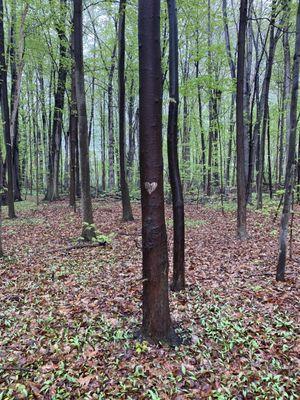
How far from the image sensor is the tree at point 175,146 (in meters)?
4.62

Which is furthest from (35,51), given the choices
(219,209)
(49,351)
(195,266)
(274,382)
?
A: (274,382)

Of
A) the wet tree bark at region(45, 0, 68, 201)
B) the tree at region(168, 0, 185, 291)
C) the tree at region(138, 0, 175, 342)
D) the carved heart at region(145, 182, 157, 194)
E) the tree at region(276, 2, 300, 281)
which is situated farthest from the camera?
the wet tree bark at region(45, 0, 68, 201)

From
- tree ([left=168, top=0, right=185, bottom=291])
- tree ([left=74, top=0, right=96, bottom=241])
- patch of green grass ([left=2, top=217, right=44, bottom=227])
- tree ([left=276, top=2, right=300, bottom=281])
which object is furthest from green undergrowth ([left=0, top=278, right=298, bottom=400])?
patch of green grass ([left=2, top=217, right=44, bottom=227])

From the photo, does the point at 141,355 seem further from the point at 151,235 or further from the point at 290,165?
the point at 290,165

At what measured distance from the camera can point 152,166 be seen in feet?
11.1

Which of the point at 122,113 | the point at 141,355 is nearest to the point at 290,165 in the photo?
the point at 141,355

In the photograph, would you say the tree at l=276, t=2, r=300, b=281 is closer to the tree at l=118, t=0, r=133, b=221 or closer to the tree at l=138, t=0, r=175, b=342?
the tree at l=138, t=0, r=175, b=342

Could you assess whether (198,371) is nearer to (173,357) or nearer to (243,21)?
(173,357)

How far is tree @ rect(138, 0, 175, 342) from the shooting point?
3266 millimetres

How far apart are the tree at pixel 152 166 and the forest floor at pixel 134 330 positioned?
0.61 metres

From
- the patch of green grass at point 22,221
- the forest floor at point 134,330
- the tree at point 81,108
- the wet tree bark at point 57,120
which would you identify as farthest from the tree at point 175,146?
the wet tree bark at point 57,120

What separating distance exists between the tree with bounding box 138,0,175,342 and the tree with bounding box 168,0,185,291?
1389mm

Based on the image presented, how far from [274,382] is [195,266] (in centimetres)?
357

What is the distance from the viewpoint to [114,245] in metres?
8.59
